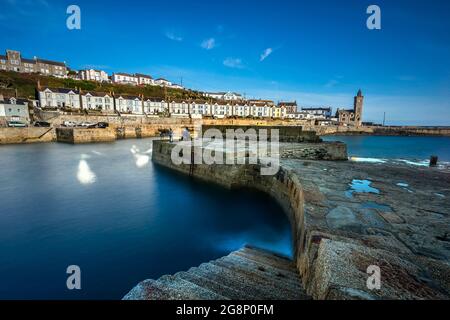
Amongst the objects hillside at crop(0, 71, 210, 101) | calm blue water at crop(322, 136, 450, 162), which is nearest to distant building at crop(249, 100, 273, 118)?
hillside at crop(0, 71, 210, 101)

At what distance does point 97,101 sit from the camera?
59.4 m

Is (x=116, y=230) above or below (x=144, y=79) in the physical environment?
below

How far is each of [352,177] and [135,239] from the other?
24.7ft

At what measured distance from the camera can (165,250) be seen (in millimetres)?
6352

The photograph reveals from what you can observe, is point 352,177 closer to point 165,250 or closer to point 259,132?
point 165,250

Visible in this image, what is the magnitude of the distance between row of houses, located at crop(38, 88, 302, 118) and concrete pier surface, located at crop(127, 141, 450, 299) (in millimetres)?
62502

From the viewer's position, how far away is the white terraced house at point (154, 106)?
67.9 meters

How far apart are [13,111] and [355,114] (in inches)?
4713

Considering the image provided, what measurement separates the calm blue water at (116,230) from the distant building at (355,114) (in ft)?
353

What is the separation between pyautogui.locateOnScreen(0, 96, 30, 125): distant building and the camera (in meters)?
36.9

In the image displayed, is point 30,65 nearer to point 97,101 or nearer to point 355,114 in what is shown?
point 97,101

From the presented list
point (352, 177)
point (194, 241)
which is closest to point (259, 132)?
point (352, 177)

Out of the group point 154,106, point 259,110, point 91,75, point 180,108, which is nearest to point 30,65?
point 91,75
